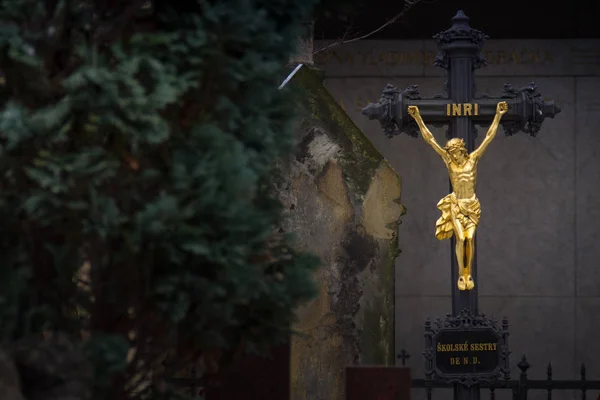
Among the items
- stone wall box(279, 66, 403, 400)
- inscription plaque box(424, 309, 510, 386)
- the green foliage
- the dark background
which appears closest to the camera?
the green foliage

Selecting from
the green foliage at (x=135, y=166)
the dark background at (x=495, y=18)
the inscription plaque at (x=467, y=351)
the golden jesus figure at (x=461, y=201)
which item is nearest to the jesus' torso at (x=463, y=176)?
the golden jesus figure at (x=461, y=201)

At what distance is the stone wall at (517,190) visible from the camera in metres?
13.3

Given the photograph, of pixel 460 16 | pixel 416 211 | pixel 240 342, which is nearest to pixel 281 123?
pixel 240 342

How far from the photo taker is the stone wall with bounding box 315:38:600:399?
1330cm

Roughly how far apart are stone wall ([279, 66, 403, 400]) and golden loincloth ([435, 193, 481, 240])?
90cm

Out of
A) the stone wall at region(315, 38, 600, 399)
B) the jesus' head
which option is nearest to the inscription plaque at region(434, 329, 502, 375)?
the jesus' head

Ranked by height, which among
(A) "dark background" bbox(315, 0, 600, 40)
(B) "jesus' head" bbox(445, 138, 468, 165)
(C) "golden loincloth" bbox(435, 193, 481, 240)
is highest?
(A) "dark background" bbox(315, 0, 600, 40)

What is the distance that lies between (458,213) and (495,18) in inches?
196

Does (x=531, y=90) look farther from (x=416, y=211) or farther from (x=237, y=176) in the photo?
(x=237, y=176)

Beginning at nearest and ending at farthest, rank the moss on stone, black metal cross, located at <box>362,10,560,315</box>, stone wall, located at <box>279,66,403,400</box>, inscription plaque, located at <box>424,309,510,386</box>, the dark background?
stone wall, located at <box>279,66,403,400</box> < the moss on stone < inscription plaque, located at <box>424,309,510,386</box> < black metal cross, located at <box>362,10,560,315</box> < the dark background

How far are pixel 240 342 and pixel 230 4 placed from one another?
1212 millimetres

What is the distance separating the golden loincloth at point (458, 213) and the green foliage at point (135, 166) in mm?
4675

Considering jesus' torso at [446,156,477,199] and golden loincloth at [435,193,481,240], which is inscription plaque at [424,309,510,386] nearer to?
golden loincloth at [435,193,481,240]

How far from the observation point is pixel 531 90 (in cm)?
906
